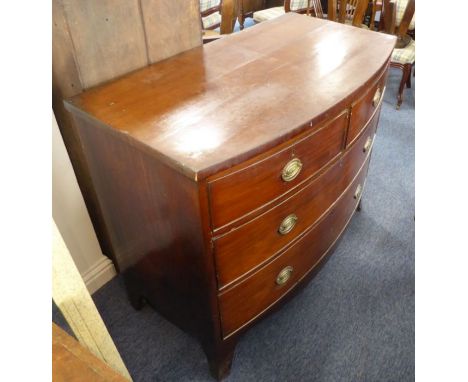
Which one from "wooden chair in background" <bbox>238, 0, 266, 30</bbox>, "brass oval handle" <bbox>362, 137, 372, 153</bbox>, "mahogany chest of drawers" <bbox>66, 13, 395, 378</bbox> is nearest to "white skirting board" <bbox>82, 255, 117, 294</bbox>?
"mahogany chest of drawers" <bbox>66, 13, 395, 378</bbox>

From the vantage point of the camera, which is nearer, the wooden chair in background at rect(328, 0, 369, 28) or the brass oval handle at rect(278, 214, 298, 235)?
the brass oval handle at rect(278, 214, 298, 235)

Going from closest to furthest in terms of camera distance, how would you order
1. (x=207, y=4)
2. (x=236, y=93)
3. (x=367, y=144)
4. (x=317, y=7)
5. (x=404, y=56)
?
(x=236, y=93) < (x=367, y=144) < (x=404, y=56) < (x=207, y=4) < (x=317, y=7)

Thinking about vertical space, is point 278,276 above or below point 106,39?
below

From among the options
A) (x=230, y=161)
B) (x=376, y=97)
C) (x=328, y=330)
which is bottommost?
(x=328, y=330)

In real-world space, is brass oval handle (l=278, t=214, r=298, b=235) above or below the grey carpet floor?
above

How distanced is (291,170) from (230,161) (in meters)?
0.23

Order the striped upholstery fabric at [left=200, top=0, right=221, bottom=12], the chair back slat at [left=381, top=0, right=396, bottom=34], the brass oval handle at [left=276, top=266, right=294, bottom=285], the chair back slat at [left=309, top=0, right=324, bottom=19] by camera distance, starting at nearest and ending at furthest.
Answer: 1. the brass oval handle at [left=276, top=266, right=294, bottom=285]
2. the chair back slat at [left=381, top=0, right=396, bottom=34]
3. the striped upholstery fabric at [left=200, top=0, right=221, bottom=12]
4. the chair back slat at [left=309, top=0, right=324, bottom=19]

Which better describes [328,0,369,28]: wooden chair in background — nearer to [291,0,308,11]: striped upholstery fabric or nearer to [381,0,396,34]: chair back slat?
[381,0,396,34]: chair back slat

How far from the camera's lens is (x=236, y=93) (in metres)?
1.06

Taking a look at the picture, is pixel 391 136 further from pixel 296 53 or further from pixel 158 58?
pixel 158 58

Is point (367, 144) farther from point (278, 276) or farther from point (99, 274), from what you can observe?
point (99, 274)

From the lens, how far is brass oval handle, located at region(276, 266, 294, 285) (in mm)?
1265

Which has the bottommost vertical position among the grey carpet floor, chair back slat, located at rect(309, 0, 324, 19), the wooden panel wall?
the grey carpet floor

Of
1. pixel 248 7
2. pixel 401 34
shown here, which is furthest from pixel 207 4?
pixel 248 7
